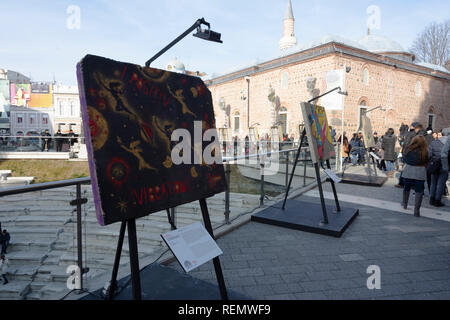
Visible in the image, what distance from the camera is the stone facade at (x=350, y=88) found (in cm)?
2056

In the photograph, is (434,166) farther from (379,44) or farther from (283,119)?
(379,44)

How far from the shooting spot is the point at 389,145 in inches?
398

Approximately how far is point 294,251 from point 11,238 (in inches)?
119

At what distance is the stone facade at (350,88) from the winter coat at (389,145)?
31.5 ft

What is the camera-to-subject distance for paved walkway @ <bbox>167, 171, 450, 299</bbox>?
2.84 m

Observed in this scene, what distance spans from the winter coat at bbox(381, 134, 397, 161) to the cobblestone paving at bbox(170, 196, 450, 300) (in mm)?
5735

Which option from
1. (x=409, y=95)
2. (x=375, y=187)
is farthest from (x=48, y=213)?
(x=409, y=95)

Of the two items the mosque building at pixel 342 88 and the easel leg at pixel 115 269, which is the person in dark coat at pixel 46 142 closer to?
the mosque building at pixel 342 88

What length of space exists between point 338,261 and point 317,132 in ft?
6.85
